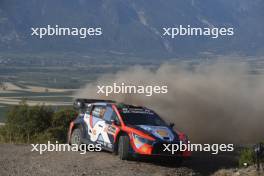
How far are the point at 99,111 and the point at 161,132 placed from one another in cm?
220

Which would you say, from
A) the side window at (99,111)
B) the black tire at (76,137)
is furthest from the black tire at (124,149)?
the black tire at (76,137)

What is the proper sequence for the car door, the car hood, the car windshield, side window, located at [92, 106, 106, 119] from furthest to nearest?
1. side window, located at [92, 106, 106, 119]
2. the car windshield
3. the car door
4. the car hood

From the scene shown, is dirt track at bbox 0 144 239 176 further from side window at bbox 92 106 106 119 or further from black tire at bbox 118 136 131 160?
side window at bbox 92 106 106 119

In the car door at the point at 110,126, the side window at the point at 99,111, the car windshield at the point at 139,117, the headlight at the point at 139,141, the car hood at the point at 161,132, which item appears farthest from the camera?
the side window at the point at 99,111

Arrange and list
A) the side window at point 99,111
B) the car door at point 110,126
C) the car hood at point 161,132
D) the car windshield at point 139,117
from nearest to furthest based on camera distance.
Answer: the car hood at point 161,132, the car door at point 110,126, the car windshield at point 139,117, the side window at point 99,111

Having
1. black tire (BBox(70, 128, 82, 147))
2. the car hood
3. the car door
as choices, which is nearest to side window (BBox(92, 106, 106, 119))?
the car door

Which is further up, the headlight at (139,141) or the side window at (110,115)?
the side window at (110,115)

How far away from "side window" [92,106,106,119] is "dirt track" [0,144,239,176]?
0.98 meters

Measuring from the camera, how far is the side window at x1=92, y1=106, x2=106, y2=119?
17047 millimetres

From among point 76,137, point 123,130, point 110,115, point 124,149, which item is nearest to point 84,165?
point 124,149

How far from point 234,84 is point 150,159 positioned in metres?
19.5

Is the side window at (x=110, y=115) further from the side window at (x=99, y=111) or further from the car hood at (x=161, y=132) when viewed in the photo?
the car hood at (x=161, y=132)

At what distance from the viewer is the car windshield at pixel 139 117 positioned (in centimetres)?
1623

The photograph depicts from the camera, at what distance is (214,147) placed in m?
21.6
